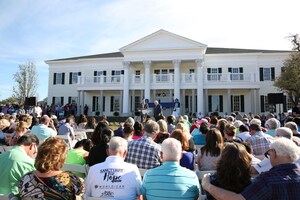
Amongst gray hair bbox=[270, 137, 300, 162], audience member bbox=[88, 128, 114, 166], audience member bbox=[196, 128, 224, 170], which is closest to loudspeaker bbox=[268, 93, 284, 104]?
audience member bbox=[196, 128, 224, 170]

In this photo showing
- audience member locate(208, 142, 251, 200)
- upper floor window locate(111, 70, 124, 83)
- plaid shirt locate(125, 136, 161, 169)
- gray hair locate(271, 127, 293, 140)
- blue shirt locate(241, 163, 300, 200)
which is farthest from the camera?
upper floor window locate(111, 70, 124, 83)

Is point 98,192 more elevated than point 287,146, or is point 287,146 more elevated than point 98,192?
point 287,146

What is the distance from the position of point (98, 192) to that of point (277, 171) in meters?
2.09

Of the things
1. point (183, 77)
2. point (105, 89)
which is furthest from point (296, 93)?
point (105, 89)

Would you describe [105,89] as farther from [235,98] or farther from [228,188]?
[228,188]

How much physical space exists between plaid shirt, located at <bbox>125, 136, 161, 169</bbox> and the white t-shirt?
1.14 metres

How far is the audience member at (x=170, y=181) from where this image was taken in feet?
10.1

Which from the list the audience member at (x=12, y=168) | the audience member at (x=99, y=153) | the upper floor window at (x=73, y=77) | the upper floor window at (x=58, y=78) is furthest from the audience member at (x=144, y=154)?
the upper floor window at (x=58, y=78)

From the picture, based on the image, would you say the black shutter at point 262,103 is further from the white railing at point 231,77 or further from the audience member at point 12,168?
the audience member at point 12,168

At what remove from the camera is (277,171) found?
2.55 meters

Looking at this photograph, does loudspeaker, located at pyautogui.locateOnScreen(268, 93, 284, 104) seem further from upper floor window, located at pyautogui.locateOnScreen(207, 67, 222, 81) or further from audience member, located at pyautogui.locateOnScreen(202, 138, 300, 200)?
audience member, located at pyautogui.locateOnScreen(202, 138, 300, 200)

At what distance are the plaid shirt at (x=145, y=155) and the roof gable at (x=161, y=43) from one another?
2517cm

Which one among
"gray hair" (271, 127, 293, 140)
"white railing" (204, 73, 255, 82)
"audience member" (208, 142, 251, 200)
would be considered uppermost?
"white railing" (204, 73, 255, 82)

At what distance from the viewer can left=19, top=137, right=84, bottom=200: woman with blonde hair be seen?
9.02ft
